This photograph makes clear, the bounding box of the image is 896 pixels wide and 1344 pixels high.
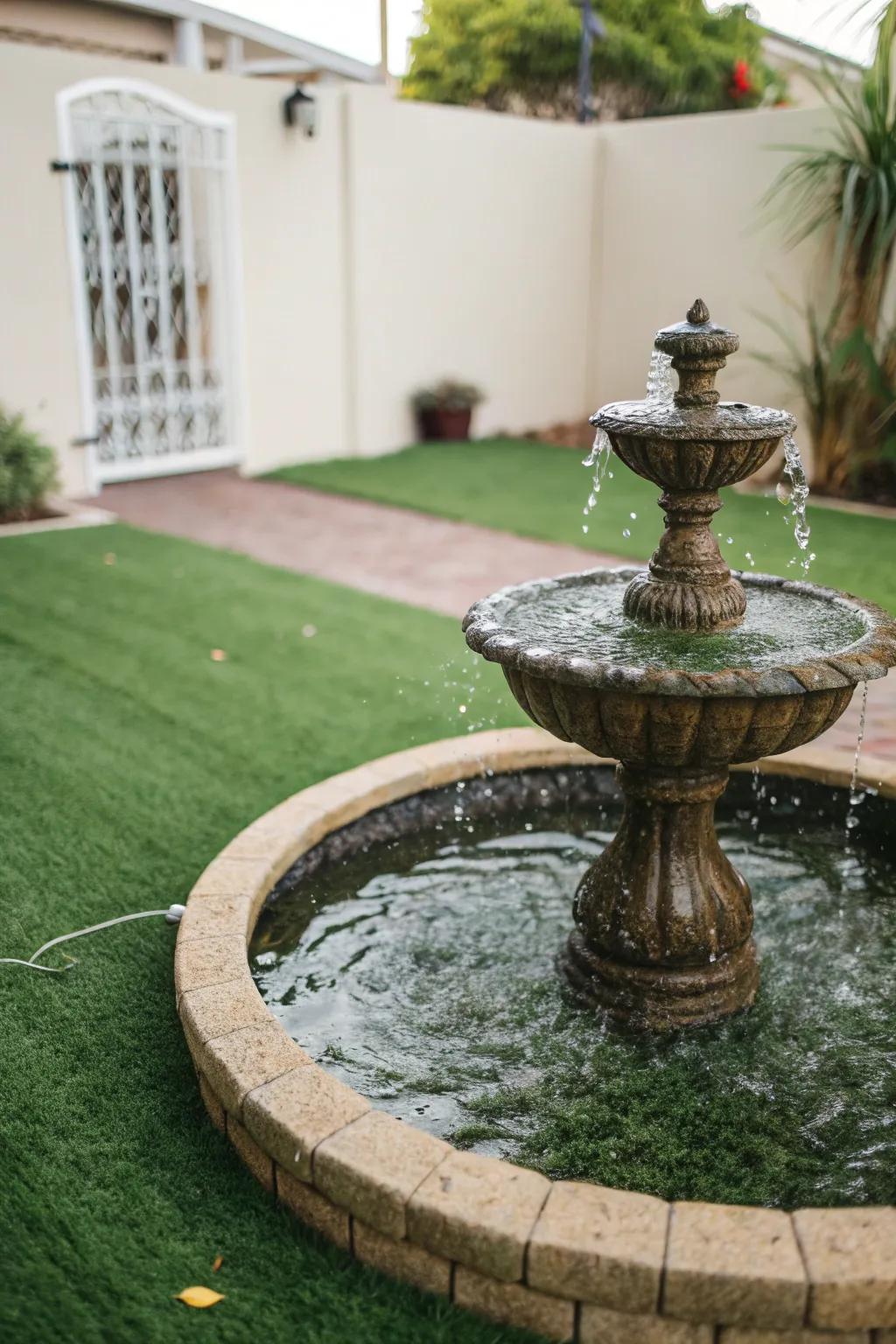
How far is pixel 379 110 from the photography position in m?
10.6

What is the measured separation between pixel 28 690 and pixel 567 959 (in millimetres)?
2923

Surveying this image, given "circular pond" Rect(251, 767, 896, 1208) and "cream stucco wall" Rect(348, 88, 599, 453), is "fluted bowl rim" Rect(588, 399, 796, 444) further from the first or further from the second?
"cream stucco wall" Rect(348, 88, 599, 453)

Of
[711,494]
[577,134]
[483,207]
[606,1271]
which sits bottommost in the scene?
[606,1271]

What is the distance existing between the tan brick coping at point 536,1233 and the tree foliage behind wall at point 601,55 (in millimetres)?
20045

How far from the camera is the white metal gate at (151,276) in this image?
8898 mm

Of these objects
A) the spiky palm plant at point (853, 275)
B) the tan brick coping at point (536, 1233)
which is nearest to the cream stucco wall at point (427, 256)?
the spiky palm plant at point (853, 275)

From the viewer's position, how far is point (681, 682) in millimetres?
→ 2443

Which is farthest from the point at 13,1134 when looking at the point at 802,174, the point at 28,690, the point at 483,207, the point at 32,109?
the point at 483,207

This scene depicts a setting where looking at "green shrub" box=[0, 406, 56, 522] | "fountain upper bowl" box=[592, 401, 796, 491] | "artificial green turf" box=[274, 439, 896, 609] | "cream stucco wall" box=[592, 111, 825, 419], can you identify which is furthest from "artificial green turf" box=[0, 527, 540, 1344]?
"cream stucco wall" box=[592, 111, 825, 419]

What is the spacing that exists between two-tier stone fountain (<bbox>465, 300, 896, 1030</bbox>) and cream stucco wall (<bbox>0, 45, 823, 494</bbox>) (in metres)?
6.92

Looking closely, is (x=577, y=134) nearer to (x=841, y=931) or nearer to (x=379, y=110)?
(x=379, y=110)

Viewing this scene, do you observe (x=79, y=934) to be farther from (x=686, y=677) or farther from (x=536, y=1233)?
(x=686, y=677)

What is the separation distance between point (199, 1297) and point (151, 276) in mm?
8789

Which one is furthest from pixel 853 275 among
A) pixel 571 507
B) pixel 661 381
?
Answer: pixel 661 381
